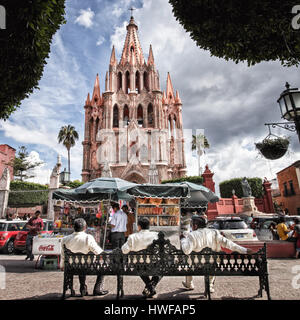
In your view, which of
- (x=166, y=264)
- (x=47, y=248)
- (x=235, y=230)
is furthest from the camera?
(x=235, y=230)

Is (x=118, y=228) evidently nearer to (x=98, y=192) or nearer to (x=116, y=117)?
(x=98, y=192)

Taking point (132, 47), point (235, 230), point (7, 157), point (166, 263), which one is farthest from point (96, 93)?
point (166, 263)

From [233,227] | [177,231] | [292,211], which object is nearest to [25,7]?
[177,231]

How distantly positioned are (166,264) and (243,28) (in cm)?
441

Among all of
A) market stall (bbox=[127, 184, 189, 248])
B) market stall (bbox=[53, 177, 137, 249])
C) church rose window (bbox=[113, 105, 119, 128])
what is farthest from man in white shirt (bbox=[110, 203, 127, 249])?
church rose window (bbox=[113, 105, 119, 128])

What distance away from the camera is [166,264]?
3.37 meters

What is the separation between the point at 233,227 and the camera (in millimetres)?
9734

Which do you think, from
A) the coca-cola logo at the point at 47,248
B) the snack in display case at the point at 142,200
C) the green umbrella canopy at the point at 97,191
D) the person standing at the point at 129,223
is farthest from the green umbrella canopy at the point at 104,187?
the coca-cola logo at the point at 47,248

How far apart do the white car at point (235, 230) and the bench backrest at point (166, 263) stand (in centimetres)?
553

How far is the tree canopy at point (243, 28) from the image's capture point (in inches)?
156

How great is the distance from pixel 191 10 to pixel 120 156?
31.9m

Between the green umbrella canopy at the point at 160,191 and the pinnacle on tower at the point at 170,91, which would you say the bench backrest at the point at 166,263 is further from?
the pinnacle on tower at the point at 170,91

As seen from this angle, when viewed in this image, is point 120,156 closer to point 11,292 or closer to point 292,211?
point 292,211

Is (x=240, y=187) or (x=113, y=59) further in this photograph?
(x=113, y=59)
